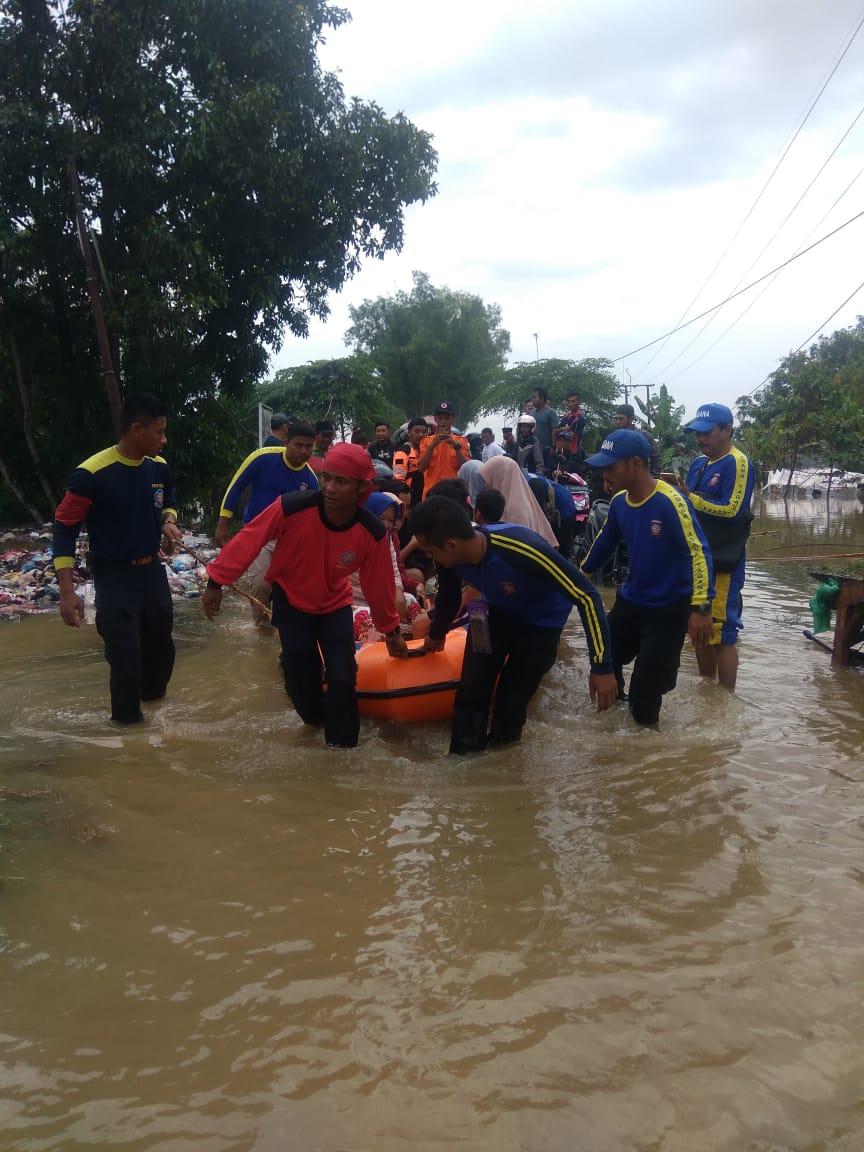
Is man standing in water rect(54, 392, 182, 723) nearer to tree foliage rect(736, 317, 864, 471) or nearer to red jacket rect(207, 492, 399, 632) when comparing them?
red jacket rect(207, 492, 399, 632)

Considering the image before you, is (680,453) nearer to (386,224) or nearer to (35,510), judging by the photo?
(386,224)

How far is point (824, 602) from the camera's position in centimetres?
682

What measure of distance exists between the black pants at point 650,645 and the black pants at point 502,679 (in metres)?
0.49

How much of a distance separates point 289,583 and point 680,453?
3113cm

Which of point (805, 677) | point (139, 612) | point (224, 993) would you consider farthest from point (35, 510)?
point (224, 993)

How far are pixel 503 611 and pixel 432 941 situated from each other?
6.28ft

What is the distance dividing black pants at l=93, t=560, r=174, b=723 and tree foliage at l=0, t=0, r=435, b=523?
31.1 ft

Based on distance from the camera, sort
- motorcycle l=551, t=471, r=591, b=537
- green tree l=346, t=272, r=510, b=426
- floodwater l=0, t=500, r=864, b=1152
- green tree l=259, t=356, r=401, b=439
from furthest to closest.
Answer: green tree l=346, t=272, r=510, b=426 → green tree l=259, t=356, r=401, b=439 → motorcycle l=551, t=471, r=591, b=537 → floodwater l=0, t=500, r=864, b=1152

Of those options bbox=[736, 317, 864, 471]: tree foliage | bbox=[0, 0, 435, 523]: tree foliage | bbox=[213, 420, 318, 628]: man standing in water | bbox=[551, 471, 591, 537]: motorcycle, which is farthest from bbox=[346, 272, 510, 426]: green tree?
bbox=[213, 420, 318, 628]: man standing in water

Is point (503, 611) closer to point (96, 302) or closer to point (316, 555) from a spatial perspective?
point (316, 555)

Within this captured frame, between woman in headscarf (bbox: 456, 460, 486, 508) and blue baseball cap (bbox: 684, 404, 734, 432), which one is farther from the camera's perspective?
woman in headscarf (bbox: 456, 460, 486, 508)

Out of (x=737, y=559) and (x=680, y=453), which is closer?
(x=737, y=559)

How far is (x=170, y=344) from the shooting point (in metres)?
14.2

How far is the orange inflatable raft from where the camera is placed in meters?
5.38
